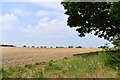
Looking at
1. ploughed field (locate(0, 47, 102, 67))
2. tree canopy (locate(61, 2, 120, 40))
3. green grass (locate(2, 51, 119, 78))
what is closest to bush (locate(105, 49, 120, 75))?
green grass (locate(2, 51, 119, 78))

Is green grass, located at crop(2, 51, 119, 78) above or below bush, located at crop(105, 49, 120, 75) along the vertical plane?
below

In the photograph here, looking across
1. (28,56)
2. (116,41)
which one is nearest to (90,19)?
(28,56)

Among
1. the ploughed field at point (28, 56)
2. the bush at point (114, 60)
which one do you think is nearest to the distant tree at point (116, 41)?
the bush at point (114, 60)

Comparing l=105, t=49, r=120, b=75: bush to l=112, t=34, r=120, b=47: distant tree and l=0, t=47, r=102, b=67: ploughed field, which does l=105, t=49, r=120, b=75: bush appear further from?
l=0, t=47, r=102, b=67: ploughed field

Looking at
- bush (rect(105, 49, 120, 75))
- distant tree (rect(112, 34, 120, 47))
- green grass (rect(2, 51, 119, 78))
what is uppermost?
distant tree (rect(112, 34, 120, 47))

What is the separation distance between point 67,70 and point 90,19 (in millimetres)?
14240

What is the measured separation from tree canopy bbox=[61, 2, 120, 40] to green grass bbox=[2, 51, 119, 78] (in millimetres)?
9598

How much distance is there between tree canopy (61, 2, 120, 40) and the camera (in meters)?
31.6

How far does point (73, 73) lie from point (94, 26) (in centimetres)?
1575

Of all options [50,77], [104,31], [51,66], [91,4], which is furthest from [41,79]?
[104,31]

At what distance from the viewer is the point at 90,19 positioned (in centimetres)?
3328

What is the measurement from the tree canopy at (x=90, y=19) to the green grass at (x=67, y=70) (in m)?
9.60

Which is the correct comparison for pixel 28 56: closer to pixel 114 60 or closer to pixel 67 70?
pixel 114 60

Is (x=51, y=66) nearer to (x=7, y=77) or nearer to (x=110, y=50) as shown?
(x=7, y=77)
